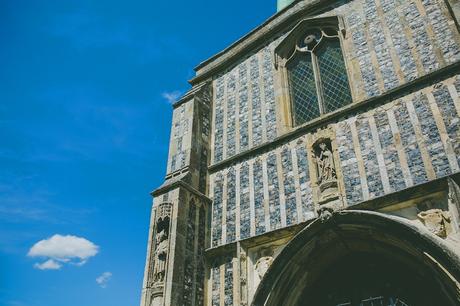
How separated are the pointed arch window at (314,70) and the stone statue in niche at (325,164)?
1.02m

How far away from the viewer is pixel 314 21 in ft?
27.7

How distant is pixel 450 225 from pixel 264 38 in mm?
5869

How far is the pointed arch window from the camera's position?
7496mm

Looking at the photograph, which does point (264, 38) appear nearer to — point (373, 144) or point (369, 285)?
point (373, 144)

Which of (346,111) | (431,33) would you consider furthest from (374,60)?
(346,111)

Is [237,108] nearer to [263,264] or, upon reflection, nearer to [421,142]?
[263,264]

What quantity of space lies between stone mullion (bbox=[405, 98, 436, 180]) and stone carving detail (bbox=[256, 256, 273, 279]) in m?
2.72

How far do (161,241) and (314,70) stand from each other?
14.9ft

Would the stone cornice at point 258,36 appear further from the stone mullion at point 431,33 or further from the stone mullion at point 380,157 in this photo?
the stone mullion at point 380,157

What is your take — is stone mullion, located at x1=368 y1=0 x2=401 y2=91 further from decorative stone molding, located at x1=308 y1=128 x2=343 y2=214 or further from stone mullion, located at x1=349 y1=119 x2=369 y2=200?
decorative stone molding, located at x1=308 y1=128 x2=343 y2=214

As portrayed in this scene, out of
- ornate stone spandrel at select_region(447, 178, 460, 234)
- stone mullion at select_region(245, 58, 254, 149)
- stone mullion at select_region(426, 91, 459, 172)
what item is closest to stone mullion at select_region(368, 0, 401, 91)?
stone mullion at select_region(426, 91, 459, 172)

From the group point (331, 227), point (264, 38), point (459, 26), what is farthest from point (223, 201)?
point (459, 26)

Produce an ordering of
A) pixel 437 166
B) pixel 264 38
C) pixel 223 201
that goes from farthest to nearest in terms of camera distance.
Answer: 1. pixel 264 38
2. pixel 223 201
3. pixel 437 166

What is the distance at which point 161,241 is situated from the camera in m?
6.69
